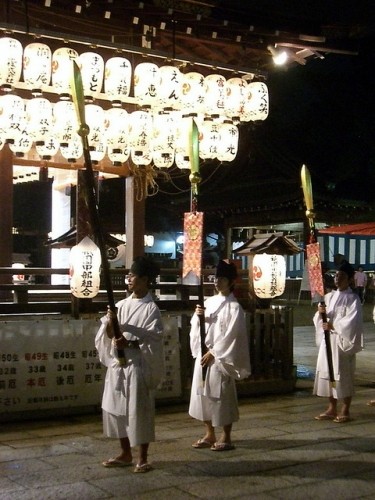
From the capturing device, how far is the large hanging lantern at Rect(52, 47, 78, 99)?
966 centimetres

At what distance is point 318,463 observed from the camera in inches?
243

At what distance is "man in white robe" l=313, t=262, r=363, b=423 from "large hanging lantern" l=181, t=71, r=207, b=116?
398 cm

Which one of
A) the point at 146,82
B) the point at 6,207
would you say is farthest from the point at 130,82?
the point at 6,207

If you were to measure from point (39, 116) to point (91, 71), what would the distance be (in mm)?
1013

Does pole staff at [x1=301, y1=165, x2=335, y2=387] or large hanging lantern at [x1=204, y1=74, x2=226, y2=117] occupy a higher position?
large hanging lantern at [x1=204, y1=74, x2=226, y2=117]

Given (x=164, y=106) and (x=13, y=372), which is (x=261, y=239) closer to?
(x=164, y=106)

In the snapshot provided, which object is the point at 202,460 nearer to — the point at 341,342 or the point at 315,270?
the point at 341,342

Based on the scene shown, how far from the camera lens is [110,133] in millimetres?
10578

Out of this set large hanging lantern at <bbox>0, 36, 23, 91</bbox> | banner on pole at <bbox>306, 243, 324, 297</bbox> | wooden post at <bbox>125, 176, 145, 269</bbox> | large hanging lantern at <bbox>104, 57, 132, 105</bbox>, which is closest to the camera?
banner on pole at <bbox>306, 243, 324, 297</bbox>

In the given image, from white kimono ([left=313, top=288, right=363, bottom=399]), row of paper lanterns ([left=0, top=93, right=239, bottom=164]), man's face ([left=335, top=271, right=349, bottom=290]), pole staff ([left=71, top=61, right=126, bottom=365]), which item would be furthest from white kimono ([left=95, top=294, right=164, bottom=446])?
row of paper lanterns ([left=0, top=93, right=239, bottom=164])

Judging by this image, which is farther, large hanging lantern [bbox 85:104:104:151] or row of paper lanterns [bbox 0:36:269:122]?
large hanging lantern [bbox 85:104:104:151]

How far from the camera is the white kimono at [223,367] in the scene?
655 centimetres

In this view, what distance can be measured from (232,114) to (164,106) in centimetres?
124

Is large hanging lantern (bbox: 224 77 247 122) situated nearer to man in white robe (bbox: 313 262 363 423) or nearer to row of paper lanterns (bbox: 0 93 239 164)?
row of paper lanterns (bbox: 0 93 239 164)
